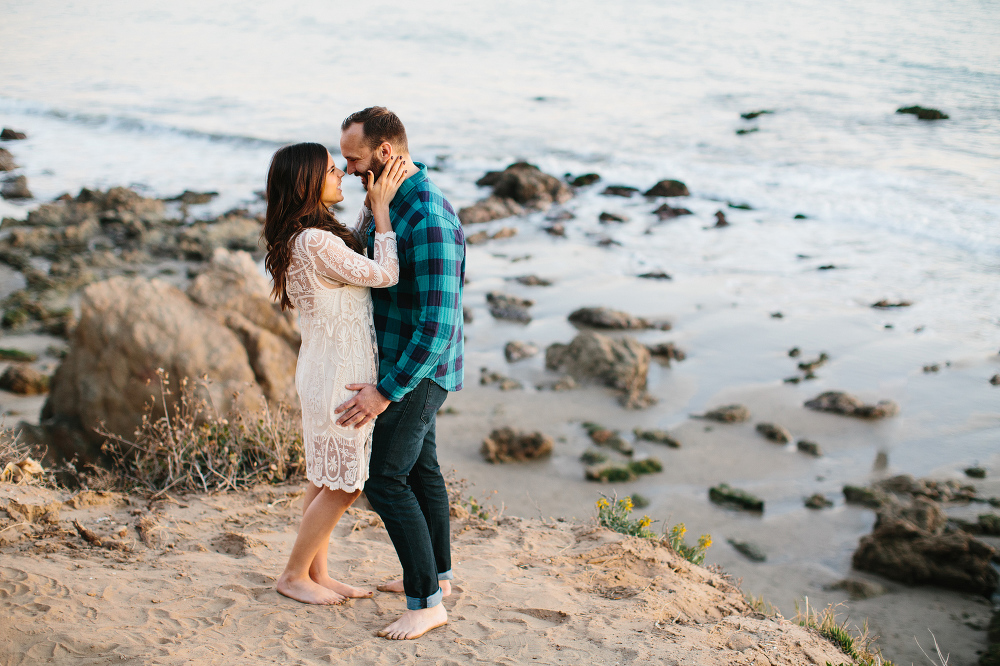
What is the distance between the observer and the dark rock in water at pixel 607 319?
9727 millimetres

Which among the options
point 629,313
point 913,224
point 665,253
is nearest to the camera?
point 629,313

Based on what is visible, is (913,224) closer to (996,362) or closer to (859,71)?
(996,362)

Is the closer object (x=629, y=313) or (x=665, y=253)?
(x=629, y=313)

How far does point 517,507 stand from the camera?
618 centimetres

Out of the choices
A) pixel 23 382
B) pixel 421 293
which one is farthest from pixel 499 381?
pixel 421 293

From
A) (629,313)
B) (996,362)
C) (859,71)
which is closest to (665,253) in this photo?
(629,313)

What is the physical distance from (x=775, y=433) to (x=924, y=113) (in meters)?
18.4

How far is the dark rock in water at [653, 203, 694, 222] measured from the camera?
15.0 meters

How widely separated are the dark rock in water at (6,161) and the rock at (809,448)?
18660 millimetres

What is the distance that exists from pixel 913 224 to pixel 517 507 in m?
12.0

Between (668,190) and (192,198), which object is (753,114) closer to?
(668,190)

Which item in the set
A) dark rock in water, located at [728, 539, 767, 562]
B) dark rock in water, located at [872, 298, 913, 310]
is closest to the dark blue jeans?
dark rock in water, located at [728, 539, 767, 562]

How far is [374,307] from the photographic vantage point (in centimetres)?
315

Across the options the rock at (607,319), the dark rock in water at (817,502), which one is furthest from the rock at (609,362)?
the dark rock in water at (817,502)
